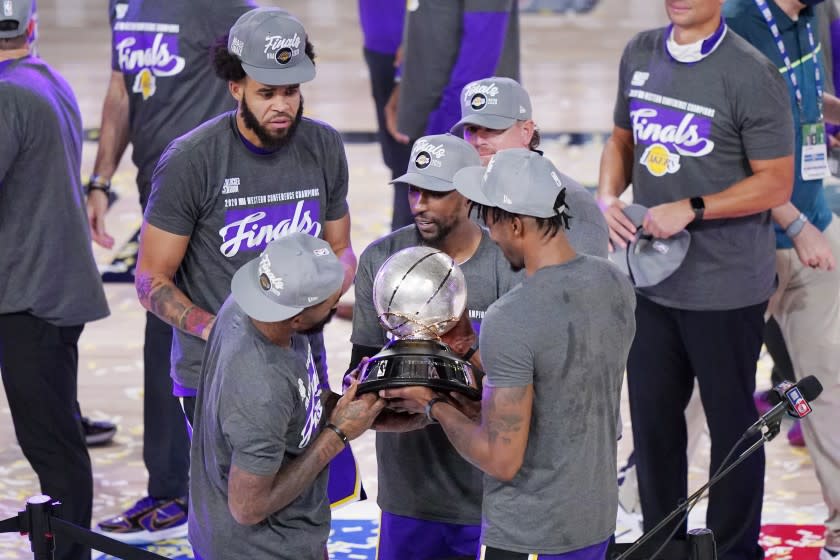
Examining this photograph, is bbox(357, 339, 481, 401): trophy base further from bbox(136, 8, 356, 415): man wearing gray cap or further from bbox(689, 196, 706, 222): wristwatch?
bbox(689, 196, 706, 222): wristwatch

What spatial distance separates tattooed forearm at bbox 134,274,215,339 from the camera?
4.18m

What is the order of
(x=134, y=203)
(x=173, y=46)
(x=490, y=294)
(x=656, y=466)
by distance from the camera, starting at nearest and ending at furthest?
(x=490, y=294) → (x=656, y=466) → (x=173, y=46) → (x=134, y=203)

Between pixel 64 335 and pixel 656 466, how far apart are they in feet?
7.30

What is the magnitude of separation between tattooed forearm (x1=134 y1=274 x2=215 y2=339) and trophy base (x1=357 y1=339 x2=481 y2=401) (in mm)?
859

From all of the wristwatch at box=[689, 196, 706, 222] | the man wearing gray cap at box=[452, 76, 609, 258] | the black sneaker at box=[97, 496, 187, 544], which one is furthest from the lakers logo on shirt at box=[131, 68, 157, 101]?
the wristwatch at box=[689, 196, 706, 222]

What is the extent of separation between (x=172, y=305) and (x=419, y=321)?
1.08 m

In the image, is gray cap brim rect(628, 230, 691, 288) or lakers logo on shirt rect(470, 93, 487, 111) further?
gray cap brim rect(628, 230, 691, 288)

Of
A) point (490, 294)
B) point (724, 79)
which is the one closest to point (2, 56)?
point (490, 294)

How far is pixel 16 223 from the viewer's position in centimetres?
473

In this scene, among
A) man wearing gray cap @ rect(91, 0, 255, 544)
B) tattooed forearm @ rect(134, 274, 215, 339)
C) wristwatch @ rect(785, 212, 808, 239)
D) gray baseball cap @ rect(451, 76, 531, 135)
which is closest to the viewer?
tattooed forearm @ rect(134, 274, 215, 339)

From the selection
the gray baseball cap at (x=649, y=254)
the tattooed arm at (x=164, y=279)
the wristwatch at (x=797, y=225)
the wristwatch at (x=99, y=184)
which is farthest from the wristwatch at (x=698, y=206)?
the wristwatch at (x=99, y=184)

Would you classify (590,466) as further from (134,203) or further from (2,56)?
(134,203)

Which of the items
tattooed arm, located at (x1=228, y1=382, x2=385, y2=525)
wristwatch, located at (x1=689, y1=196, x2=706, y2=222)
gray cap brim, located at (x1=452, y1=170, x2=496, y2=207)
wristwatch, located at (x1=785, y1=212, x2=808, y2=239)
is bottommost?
tattooed arm, located at (x1=228, y1=382, x2=385, y2=525)

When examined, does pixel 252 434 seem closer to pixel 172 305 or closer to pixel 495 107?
pixel 172 305
